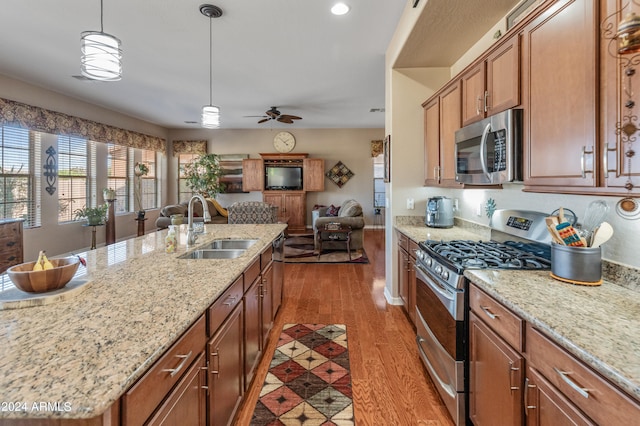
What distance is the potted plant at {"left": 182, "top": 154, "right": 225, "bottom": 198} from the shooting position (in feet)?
27.5

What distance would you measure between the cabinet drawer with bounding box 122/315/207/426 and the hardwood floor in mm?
929

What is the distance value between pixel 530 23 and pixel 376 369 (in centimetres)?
233

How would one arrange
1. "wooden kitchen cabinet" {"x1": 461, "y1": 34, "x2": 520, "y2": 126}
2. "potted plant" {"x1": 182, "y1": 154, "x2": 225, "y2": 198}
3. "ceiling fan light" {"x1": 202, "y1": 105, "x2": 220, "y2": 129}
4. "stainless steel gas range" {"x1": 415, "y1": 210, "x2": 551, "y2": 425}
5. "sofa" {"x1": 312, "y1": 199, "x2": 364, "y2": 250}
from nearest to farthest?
"stainless steel gas range" {"x1": 415, "y1": 210, "x2": 551, "y2": 425}
"wooden kitchen cabinet" {"x1": 461, "y1": 34, "x2": 520, "y2": 126}
"ceiling fan light" {"x1": 202, "y1": 105, "x2": 220, "y2": 129}
"sofa" {"x1": 312, "y1": 199, "x2": 364, "y2": 250}
"potted plant" {"x1": 182, "y1": 154, "x2": 225, "y2": 198}

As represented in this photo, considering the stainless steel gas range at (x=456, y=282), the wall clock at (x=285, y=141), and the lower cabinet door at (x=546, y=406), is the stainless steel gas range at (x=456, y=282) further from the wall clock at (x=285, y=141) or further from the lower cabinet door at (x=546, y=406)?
the wall clock at (x=285, y=141)

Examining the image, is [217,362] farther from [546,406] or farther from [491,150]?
[491,150]

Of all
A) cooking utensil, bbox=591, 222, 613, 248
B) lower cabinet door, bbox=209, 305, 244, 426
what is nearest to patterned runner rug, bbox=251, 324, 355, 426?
lower cabinet door, bbox=209, 305, 244, 426

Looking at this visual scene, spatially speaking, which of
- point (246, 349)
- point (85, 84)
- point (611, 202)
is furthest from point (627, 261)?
point (85, 84)

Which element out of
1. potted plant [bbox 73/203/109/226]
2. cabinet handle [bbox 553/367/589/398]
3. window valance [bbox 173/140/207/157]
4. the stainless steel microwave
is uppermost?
window valance [bbox 173/140/207/157]

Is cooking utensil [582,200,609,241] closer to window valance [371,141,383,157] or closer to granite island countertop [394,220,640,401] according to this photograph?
granite island countertop [394,220,640,401]

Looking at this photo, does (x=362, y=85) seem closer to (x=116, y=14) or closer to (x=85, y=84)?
(x=116, y=14)

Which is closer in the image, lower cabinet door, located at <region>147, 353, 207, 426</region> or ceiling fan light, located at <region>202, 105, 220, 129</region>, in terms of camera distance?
lower cabinet door, located at <region>147, 353, 207, 426</region>

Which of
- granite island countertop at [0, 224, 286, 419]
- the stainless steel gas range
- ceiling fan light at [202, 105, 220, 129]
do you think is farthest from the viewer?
ceiling fan light at [202, 105, 220, 129]

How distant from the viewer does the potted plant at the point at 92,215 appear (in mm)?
5609

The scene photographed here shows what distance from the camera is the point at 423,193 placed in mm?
3389
